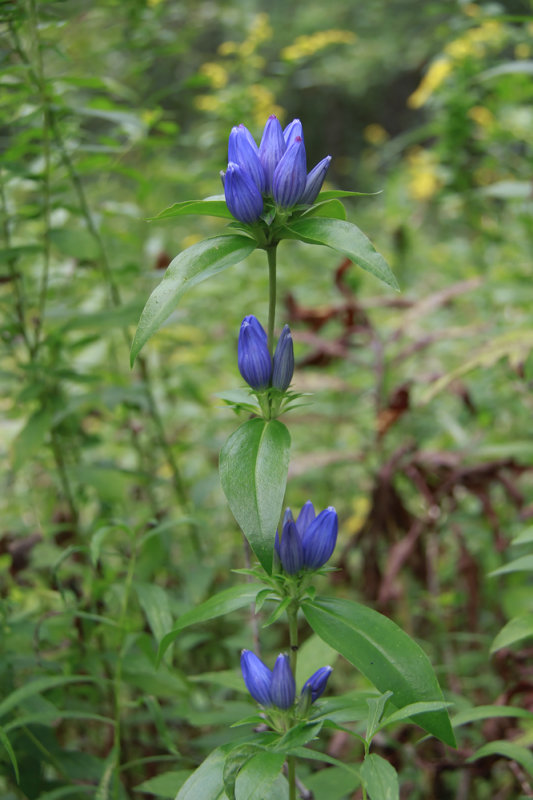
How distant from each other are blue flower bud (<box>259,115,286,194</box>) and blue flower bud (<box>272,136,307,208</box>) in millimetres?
20

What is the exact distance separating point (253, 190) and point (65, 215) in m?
1.24

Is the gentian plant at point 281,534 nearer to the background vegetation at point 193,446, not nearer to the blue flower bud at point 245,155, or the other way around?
the blue flower bud at point 245,155

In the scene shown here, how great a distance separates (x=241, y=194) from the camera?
0.71 meters

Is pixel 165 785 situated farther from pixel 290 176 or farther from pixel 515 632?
pixel 290 176

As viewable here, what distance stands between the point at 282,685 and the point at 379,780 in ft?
0.45

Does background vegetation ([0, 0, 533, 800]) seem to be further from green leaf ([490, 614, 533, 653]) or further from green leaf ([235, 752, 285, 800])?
green leaf ([235, 752, 285, 800])

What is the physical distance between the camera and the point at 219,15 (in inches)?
124

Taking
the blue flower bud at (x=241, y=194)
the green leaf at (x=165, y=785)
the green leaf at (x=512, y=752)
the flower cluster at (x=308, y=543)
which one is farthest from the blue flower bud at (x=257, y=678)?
the blue flower bud at (x=241, y=194)

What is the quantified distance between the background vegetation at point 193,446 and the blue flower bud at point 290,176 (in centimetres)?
9

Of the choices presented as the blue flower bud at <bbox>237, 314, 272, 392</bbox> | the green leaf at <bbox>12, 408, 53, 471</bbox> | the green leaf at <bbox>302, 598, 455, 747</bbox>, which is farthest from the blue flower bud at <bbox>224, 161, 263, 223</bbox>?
the green leaf at <bbox>12, 408, 53, 471</bbox>

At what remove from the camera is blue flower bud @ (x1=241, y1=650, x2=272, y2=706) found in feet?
2.45

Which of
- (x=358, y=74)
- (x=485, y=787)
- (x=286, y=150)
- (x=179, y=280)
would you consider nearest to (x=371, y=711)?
(x=179, y=280)

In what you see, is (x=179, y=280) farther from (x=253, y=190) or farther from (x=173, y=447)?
(x=173, y=447)

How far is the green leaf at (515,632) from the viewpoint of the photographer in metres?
0.86
